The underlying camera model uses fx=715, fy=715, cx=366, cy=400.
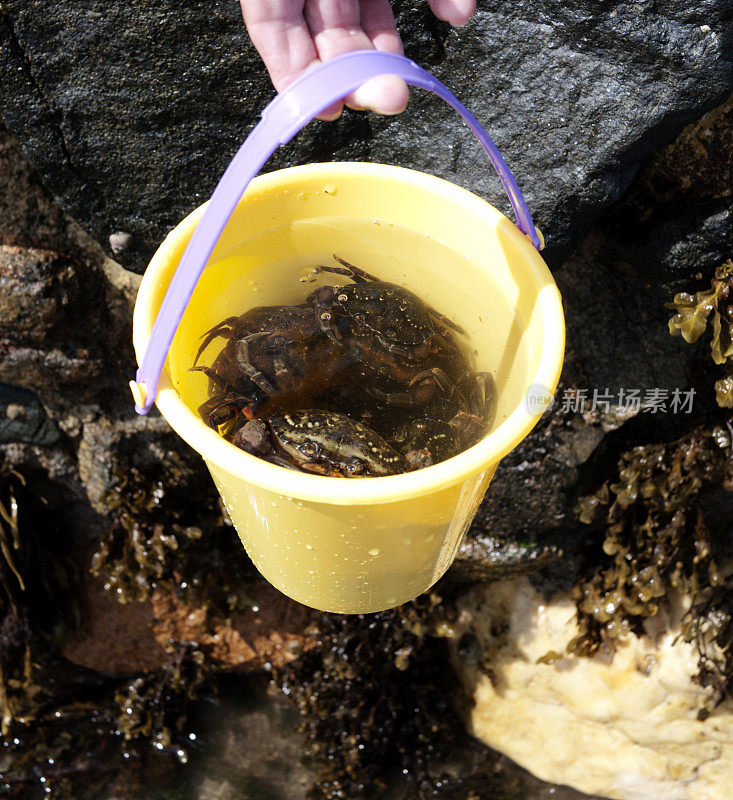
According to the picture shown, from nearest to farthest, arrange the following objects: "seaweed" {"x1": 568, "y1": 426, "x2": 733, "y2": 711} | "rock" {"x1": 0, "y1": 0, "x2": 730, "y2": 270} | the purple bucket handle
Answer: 1. the purple bucket handle
2. "rock" {"x1": 0, "y1": 0, "x2": 730, "y2": 270}
3. "seaweed" {"x1": 568, "y1": 426, "x2": 733, "y2": 711}

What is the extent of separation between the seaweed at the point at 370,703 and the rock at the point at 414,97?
2.14 m

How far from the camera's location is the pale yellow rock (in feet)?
10.4

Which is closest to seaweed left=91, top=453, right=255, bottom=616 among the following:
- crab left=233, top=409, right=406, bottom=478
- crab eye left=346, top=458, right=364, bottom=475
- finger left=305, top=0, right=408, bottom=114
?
crab left=233, top=409, right=406, bottom=478

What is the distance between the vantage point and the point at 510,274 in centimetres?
174

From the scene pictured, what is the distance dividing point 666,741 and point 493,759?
0.89 m

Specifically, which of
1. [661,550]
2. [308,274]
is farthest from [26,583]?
[661,550]

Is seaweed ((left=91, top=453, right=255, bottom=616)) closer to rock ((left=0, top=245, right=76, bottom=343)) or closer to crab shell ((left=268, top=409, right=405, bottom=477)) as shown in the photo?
rock ((left=0, top=245, right=76, bottom=343))

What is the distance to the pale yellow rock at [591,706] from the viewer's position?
317cm

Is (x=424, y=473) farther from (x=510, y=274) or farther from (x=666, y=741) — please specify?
(x=666, y=741)

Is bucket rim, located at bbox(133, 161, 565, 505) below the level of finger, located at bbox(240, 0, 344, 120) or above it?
below

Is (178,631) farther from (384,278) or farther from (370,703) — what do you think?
(384,278)

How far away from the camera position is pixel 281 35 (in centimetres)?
A: 165

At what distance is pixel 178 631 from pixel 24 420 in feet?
4.40

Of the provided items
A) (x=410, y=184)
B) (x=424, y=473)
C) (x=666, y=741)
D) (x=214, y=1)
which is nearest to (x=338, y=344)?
(x=410, y=184)
